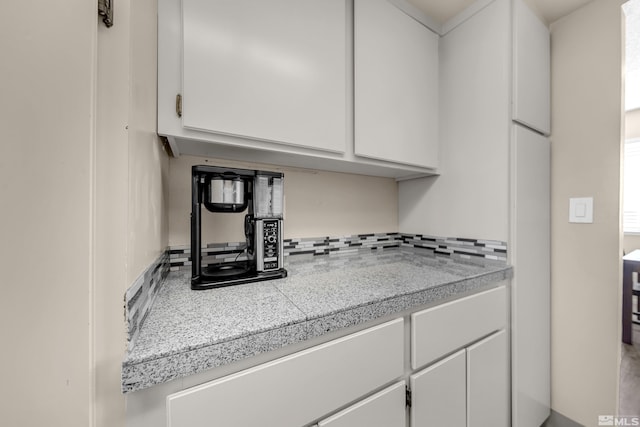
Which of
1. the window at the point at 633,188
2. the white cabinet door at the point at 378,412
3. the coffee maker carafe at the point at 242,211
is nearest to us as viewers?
the white cabinet door at the point at 378,412

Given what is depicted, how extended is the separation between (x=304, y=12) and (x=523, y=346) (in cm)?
177

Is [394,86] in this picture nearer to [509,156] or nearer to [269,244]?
[509,156]

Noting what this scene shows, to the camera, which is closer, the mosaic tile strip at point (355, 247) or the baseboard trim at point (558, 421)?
the mosaic tile strip at point (355, 247)

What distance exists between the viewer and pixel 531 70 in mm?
1201

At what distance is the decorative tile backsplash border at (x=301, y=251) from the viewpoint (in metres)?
0.51

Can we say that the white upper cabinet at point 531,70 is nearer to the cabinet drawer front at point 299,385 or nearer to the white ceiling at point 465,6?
the white ceiling at point 465,6

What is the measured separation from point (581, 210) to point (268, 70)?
5.46ft

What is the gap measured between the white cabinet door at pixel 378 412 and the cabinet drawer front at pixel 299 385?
30 millimetres

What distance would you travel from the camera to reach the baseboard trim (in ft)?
4.06

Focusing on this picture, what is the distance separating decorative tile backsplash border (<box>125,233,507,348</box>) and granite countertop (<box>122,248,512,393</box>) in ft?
0.12

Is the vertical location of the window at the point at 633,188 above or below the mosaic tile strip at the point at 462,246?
above

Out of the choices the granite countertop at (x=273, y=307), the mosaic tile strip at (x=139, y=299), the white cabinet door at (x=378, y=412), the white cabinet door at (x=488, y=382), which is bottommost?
the white cabinet door at (x=488, y=382)

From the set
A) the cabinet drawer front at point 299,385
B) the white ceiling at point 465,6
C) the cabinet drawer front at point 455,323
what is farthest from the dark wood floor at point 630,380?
the white ceiling at point 465,6

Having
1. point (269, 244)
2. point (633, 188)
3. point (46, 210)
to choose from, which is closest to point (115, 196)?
point (46, 210)
